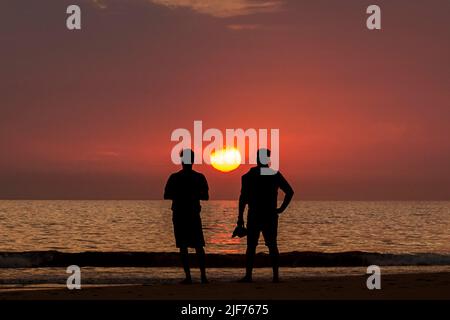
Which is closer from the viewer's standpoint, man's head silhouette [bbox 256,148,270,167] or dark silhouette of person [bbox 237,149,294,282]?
man's head silhouette [bbox 256,148,270,167]

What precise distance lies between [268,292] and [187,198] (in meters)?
2.51

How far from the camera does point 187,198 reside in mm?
13609

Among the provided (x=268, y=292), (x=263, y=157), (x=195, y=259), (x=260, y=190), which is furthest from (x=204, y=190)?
(x=195, y=259)

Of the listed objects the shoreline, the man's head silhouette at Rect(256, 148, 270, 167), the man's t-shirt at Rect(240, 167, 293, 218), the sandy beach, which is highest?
the man's head silhouette at Rect(256, 148, 270, 167)

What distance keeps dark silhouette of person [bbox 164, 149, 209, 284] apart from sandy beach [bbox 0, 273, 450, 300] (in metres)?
0.84

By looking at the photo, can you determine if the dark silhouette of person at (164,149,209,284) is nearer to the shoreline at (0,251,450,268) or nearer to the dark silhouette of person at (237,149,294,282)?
the dark silhouette of person at (237,149,294,282)

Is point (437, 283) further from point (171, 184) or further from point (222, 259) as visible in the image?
point (222, 259)

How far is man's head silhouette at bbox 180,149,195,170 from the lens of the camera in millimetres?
13352

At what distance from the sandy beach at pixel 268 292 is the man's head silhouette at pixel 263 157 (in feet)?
7.10

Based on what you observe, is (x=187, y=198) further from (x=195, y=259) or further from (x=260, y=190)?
(x=195, y=259)

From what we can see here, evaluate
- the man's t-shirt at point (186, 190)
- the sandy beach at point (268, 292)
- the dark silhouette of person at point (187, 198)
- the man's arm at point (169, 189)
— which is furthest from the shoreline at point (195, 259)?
the sandy beach at point (268, 292)

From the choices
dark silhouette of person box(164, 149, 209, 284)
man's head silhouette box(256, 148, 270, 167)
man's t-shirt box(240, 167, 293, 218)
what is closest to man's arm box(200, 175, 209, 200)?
dark silhouette of person box(164, 149, 209, 284)

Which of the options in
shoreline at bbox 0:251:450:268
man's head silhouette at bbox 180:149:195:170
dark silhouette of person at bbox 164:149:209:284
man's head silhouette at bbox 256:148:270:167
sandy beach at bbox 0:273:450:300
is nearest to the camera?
sandy beach at bbox 0:273:450:300
